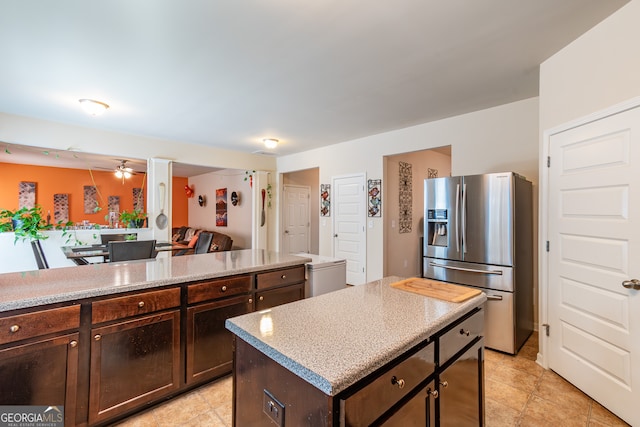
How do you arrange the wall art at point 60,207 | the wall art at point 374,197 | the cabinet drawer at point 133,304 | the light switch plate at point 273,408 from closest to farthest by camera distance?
the light switch plate at point 273,408 → the cabinet drawer at point 133,304 → the wall art at point 374,197 → the wall art at point 60,207

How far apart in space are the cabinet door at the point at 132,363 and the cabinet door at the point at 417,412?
1.55m

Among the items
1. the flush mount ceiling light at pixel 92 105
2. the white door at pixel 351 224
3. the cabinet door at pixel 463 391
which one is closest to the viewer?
the cabinet door at pixel 463 391

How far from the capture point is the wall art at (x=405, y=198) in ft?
16.8

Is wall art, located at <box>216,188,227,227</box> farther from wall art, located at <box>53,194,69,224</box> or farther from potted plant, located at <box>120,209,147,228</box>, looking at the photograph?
wall art, located at <box>53,194,69,224</box>

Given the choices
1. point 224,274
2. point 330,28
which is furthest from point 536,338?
point 330,28

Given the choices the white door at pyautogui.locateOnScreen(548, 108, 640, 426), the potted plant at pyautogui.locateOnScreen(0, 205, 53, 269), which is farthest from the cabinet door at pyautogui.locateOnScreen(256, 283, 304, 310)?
the potted plant at pyautogui.locateOnScreen(0, 205, 53, 269)

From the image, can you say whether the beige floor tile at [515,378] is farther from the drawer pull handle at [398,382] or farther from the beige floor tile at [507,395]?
the drawer pull handle at [398,382]

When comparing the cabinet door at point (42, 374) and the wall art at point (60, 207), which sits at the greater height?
the wall art at point (60, 207)

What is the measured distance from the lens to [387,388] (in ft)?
3.05

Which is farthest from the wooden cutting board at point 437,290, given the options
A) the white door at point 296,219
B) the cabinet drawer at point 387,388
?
the white door at point 296,219

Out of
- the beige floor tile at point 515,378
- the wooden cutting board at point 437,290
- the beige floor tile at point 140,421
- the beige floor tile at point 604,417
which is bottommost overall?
the beige floor tile at point 515,378

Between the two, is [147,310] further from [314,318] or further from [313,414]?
[313,414]

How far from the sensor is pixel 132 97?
3240 millimetres

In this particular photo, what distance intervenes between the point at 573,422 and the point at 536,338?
1430 millimetres
